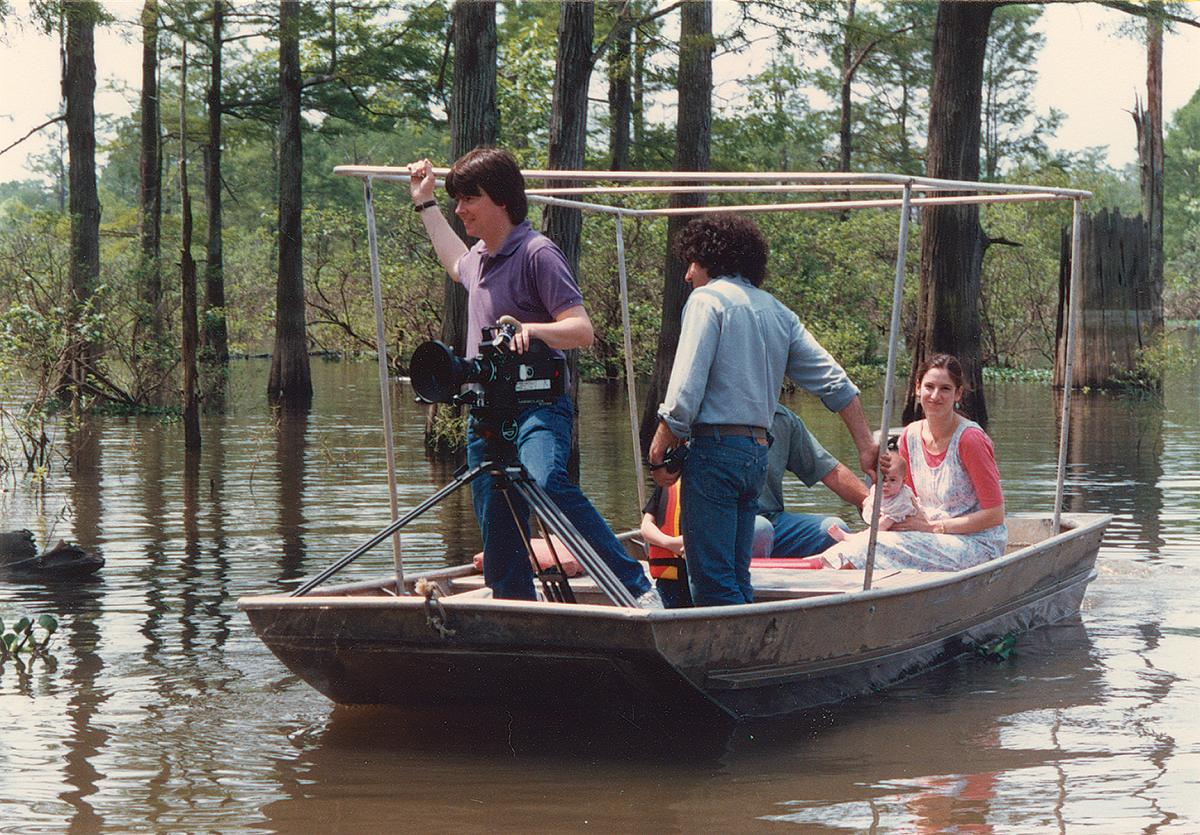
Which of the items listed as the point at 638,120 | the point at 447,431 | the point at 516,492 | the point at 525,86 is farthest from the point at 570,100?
the point at 638,120

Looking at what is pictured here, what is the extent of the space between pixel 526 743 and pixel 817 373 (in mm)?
1728

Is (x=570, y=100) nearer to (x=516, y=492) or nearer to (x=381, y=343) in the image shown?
(x=381, y=343)

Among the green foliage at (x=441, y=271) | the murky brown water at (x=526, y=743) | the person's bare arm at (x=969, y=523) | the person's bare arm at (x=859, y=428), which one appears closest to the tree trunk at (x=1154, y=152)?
the green foliage at (x=441, y=271)

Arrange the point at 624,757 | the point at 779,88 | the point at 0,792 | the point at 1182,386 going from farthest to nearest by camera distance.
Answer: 1. the point at 1182,386
2. the point at 779,88
3. the point at 624,757
4. the point at 0,792

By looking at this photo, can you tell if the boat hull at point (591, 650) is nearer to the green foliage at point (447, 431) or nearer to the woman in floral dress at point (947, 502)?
the woman in floral dress at point (947, 502)

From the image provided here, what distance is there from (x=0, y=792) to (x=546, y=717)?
196 cm

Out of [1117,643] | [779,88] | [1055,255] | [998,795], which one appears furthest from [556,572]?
[1055,255]

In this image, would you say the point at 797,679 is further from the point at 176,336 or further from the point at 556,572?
the point at 176,336

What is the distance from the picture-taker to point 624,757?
5980 millimetres

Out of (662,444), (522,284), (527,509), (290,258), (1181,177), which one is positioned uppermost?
(1181,177)

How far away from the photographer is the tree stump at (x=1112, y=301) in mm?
26250

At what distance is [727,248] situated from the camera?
616 cm

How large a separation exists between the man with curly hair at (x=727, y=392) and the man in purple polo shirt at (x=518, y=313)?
319mm

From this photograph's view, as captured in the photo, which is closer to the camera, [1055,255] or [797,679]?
[797,679]
